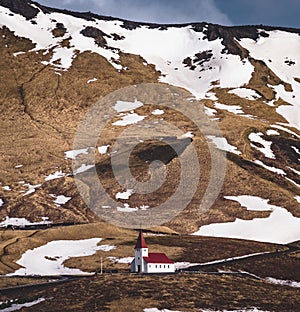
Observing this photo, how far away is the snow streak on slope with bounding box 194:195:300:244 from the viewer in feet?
449

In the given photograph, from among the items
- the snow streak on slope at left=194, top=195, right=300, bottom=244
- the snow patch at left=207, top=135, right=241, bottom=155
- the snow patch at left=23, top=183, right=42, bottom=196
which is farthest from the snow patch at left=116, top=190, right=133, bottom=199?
the snow patch at left=207, top=135, right=241, bottom=155

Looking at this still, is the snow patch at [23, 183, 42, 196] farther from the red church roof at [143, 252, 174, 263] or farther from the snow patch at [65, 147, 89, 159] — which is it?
the red church roof at [143, 252, 174, 263]

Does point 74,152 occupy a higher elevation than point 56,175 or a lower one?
higher

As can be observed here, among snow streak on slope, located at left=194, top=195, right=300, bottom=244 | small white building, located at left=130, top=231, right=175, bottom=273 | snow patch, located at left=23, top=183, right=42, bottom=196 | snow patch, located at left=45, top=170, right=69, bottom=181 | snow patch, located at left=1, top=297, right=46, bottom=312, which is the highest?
snow patch, located at left=45, top=170, right=69, bottom=181

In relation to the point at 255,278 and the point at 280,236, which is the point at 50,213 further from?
the point at 255,278

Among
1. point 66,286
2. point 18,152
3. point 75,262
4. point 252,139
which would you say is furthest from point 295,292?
point 18,152

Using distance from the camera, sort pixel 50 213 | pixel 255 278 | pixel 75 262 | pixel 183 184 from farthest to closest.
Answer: pixel 183 184, pixel 50 213, pixel 75 262, pixel 255 278

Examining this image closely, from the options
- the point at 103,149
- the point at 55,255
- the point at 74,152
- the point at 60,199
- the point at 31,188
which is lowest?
the point at 55,255

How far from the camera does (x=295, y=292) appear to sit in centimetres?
8200

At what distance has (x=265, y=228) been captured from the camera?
465 feet

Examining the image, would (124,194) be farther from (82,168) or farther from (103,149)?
(103,149)

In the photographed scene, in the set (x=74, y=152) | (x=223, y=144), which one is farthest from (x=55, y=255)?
(x=223, y=144)

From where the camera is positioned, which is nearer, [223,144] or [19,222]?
[19,222]

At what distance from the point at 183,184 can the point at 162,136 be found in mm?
40472
